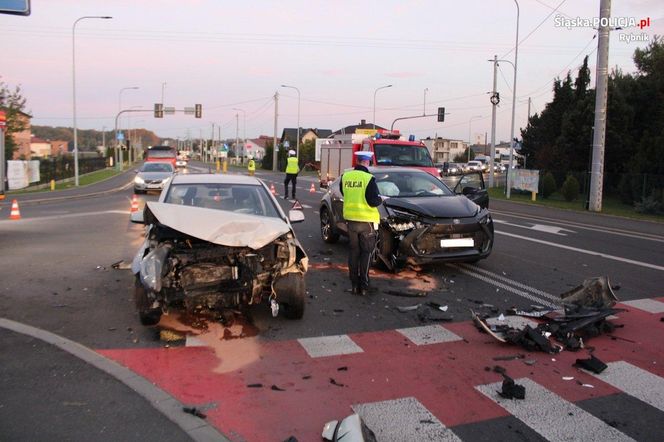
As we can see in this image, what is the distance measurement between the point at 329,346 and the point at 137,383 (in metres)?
1.83

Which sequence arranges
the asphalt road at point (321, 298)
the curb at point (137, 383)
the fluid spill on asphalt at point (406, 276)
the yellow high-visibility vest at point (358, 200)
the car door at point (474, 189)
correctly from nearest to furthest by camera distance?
the curb at point (137, 383)
the asphalt road at point (321, 298)
the yellow high-visibility vest at point (358, 200)
the fluid spill on asphalt at point (406, 276)
the car door at point (474, 189)

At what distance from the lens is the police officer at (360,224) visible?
24.6 ft

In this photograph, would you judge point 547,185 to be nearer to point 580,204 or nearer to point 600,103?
point 580,204

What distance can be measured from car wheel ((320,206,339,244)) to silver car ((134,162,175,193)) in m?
13.4

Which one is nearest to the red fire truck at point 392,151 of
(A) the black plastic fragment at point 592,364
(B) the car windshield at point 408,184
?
(B) the car windshield at point 408,184

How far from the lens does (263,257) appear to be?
6.01 meters

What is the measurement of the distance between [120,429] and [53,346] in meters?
1.93

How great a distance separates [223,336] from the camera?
19.0ft

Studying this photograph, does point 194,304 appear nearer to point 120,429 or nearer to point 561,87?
point 120,429

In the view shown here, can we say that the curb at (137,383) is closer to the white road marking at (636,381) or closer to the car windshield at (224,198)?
the car windshield at (224,198)

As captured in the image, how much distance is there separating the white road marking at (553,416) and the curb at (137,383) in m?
2.10

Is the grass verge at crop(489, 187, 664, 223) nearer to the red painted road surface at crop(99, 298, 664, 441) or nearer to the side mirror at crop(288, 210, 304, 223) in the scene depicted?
the side mirror at crop(288, 210, 304, 223)

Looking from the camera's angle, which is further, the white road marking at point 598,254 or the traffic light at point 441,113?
the traffic light at point 441,113

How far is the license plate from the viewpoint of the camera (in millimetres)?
8394
